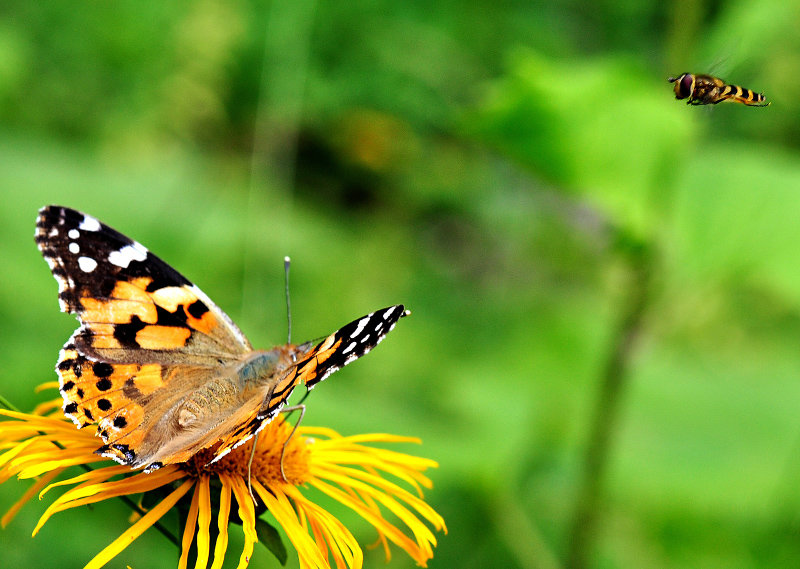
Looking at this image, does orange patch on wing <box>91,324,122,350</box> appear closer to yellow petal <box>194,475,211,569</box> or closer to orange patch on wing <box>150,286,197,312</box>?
orange patch on wing <box>150,286,197,312</box>

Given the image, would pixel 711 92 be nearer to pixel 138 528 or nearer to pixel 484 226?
pixel 138 528

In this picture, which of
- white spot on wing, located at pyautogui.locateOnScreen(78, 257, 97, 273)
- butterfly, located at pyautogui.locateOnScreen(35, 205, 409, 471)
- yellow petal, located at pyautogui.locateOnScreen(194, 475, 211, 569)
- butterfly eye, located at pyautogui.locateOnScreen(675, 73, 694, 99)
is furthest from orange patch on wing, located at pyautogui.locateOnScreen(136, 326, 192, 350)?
butterfly eye, located at pyautogui.locateOnScreen(675, 73, 694, 99)

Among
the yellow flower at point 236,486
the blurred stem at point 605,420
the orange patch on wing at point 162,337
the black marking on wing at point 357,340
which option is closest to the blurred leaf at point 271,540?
the yellow flower at point 236,486

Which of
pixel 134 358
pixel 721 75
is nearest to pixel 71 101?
pixel 134 358

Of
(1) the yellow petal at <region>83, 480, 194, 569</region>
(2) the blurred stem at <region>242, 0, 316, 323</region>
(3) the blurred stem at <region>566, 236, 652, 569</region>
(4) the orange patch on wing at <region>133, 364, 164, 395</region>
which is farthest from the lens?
(2) the blurred stem at <region>242, 0, 316, 323</region>

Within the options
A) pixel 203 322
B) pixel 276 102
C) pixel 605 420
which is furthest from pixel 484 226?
pixel 203 322

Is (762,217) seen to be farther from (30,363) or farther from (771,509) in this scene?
(30,363)

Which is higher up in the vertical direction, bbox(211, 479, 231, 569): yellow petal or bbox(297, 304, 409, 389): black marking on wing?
bbox(297, 304, 409, 389): black marking on wing
